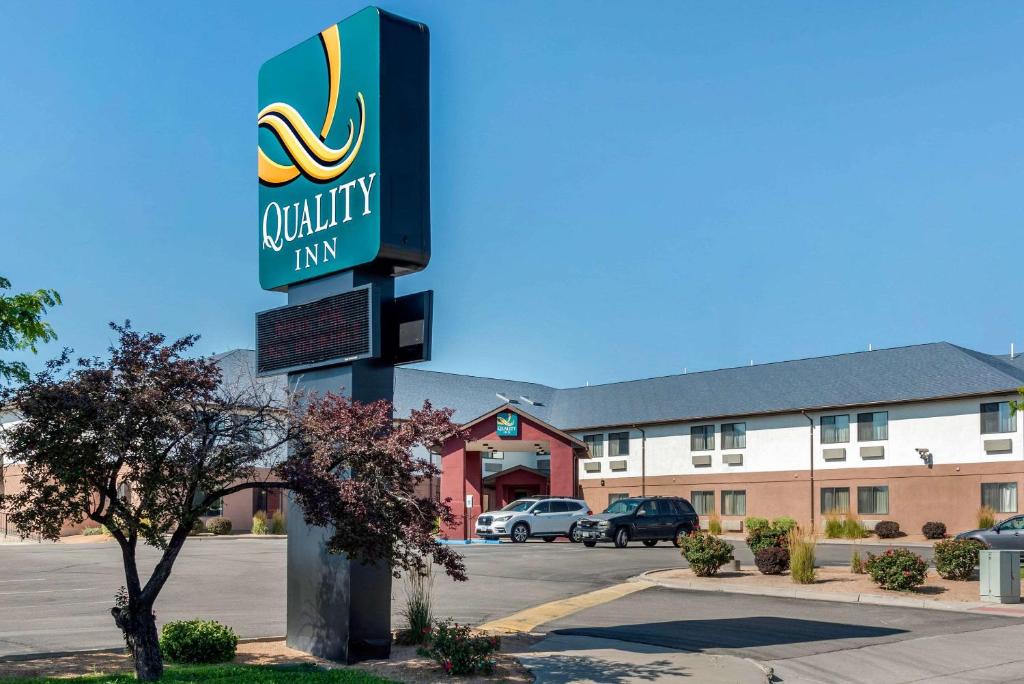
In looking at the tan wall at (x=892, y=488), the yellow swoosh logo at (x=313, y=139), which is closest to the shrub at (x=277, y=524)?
the tan wall at (x=892, y=488)

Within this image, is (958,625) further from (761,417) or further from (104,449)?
(761,417)

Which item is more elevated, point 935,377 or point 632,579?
point 935,377

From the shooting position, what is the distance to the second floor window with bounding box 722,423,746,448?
51.1 meters

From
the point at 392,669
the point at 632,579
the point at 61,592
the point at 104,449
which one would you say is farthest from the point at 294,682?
the point at 632,579

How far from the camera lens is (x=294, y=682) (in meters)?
10.5

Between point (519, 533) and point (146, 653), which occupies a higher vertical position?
point (146, 653)

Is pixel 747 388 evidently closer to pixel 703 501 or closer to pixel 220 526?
pixel 703 501

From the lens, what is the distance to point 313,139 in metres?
14.4

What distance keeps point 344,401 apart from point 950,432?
3693 cm

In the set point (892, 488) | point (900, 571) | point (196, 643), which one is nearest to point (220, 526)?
point (892, 488)

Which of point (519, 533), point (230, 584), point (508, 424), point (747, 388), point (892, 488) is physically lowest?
point (519, 533)

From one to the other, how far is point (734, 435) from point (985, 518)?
13.9m

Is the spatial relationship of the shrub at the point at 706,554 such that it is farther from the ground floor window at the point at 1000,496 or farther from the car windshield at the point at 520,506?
the ground floor window at the point at 1000,496

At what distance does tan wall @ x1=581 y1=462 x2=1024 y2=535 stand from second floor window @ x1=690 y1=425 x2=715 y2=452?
55.8 inches
